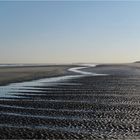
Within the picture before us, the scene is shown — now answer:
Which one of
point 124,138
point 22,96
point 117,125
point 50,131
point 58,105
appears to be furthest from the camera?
point 22,96

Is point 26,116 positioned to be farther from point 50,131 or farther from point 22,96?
point 22,96

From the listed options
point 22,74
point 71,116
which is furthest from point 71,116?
point 22,74

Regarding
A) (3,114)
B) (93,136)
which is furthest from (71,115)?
(93,136)

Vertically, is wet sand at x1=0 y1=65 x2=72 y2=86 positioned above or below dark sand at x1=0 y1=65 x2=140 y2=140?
above

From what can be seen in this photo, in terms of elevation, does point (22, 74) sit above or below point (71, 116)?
above

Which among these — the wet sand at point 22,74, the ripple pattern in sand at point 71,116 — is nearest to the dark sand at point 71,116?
the ripple pattern in sand at point 71,116

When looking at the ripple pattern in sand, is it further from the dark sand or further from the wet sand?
the wet sand

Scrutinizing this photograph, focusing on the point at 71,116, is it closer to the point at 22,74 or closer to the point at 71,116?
the point at 71,116

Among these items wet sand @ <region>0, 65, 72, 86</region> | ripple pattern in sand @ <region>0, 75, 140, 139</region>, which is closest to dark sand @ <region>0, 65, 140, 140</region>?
ripple pattern in sand @ <region>0, 75, 140, 139</region>

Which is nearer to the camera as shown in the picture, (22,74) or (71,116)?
(71,116)
